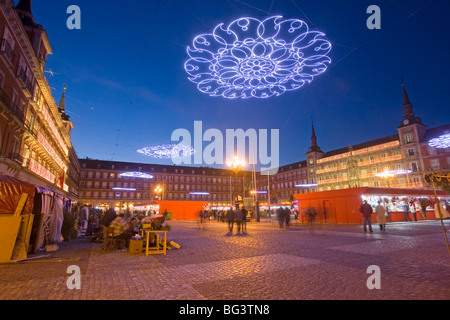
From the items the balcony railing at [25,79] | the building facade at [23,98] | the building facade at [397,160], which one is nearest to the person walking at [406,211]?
the building facade at [397,160]

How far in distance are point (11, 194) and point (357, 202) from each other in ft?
68.8

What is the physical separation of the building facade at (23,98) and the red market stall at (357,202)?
23.5 metres

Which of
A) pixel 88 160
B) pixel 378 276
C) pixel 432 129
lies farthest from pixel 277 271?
pixel 88 160

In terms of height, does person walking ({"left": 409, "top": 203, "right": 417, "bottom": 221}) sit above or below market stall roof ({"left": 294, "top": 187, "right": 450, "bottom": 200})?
below

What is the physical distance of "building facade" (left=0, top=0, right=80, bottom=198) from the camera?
1478 centimetres

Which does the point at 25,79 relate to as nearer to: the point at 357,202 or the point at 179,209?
the point at 179,209

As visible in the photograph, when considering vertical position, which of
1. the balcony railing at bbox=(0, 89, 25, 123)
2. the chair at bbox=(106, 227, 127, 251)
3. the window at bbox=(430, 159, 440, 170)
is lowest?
the chair at bbox=(106, 227, 127, 251)

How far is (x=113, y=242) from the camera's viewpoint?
8.40 metres

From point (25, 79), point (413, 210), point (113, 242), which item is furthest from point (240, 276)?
point (413, 210)

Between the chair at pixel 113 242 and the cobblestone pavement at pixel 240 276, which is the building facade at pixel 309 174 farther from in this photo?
the cobblestone pavement at pixel 240 276

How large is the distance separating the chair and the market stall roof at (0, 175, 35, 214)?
7.95ft

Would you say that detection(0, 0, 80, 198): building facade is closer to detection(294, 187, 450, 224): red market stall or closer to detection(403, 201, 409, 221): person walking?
detection(294, 187, 450, 224): red market stall

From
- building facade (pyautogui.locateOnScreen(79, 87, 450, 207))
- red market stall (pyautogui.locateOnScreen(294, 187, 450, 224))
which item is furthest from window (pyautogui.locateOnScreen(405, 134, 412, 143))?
red market stall (pyautogui.locateOnScreen(294, 187, 450, 224))
